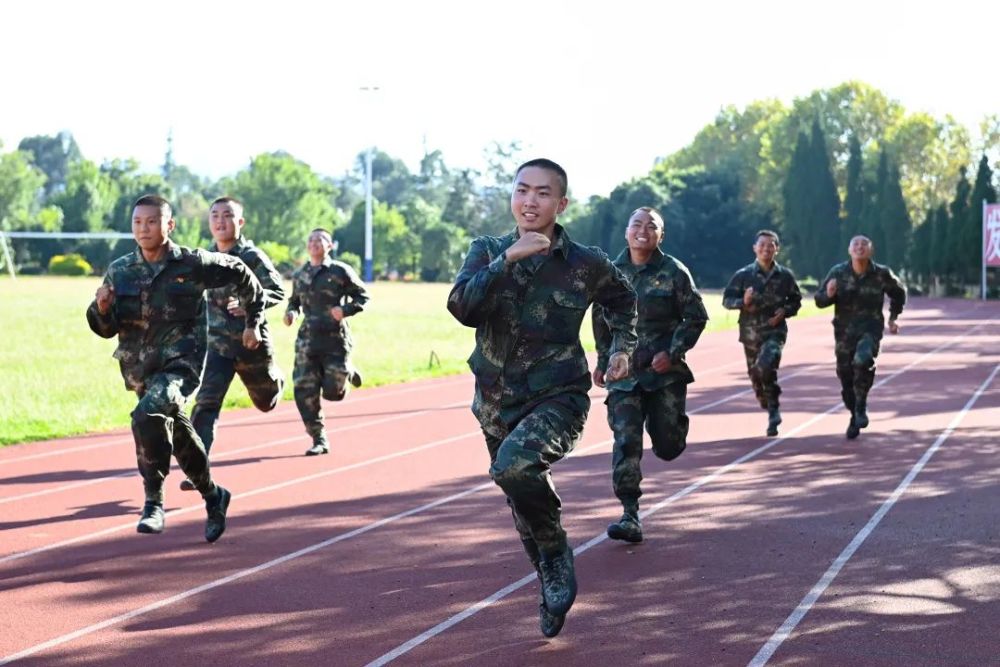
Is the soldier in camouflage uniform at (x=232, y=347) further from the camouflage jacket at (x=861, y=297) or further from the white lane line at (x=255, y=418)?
the camouflage jacket at (x=861, y=297)

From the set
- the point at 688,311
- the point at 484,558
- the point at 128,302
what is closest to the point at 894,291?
the point at 688,311

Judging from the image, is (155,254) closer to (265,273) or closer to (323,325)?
(265,273)

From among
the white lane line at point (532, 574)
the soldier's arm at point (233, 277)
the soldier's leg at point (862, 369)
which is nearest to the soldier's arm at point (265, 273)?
the soldier's arm at point (233, 277)

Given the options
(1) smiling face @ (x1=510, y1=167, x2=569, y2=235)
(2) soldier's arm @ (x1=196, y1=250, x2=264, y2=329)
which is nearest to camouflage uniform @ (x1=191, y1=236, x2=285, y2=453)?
(2) soldier's arm @ (x1=196, y1=250, x2=264, y2=329)

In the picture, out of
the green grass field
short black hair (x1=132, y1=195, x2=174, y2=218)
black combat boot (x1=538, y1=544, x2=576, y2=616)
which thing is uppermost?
short black hair (x1=132, y1=195, x2=174, y2=218)

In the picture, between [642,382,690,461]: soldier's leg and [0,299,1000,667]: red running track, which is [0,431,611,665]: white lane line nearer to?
[0,299,1000,667]: red running track

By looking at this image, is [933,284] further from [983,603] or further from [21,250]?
[983,603]

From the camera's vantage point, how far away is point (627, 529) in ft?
27.7

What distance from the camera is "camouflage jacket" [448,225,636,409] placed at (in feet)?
19.5

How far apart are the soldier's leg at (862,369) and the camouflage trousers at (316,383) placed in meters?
4.81

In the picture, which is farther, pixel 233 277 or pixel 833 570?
pixel 233 277

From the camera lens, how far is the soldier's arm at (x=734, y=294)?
45.5 feet

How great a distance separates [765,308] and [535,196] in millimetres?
8859

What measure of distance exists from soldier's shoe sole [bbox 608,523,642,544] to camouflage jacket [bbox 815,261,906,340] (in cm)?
602
